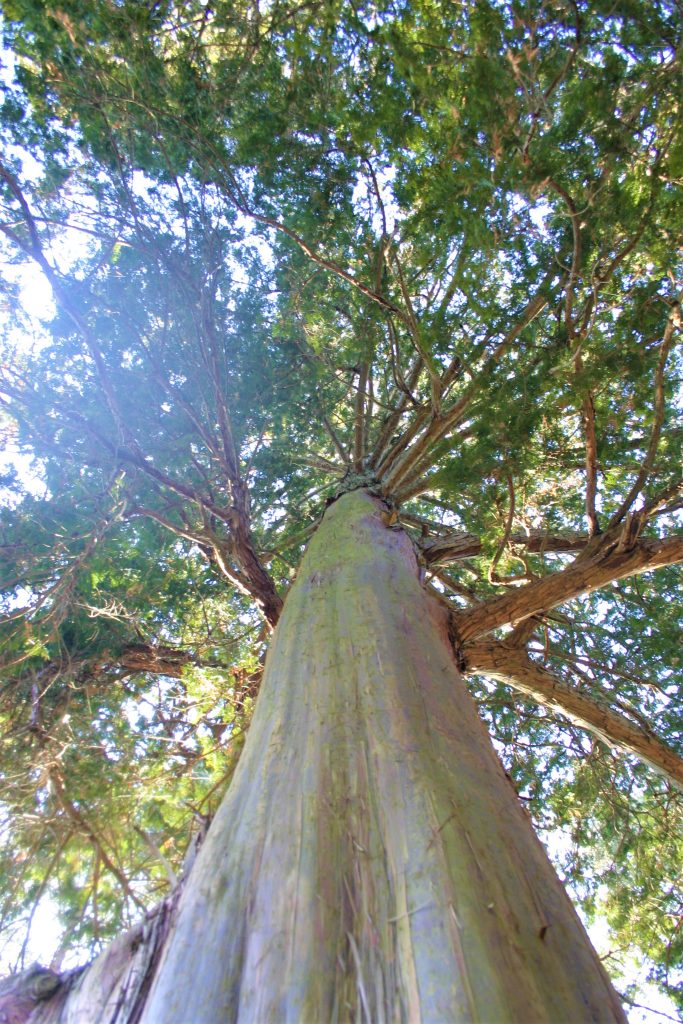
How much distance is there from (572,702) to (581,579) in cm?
81

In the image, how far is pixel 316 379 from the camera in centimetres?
574

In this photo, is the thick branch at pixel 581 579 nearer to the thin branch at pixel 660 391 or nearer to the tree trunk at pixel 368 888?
the thin branch at pixel 660 391

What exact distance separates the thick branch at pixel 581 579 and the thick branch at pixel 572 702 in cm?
31

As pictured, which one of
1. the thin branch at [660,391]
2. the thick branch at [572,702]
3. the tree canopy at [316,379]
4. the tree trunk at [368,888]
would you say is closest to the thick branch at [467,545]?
the tree canopy at [316,379]

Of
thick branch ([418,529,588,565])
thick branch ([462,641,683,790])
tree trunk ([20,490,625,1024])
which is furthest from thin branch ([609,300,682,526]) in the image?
tree trunk ([20,490,625,1024])

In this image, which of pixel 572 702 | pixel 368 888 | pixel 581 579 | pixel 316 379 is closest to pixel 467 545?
pixel 581 579

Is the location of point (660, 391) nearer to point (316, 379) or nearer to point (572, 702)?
point (572, 702)

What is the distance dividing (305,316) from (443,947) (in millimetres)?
4688

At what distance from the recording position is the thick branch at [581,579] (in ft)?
11.8

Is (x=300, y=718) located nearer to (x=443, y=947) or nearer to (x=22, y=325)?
(x=443, y=947)

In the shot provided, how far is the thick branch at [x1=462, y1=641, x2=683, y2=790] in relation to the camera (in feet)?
12.2

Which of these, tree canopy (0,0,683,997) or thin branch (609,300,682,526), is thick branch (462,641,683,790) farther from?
thin branch (609,300,682,526)

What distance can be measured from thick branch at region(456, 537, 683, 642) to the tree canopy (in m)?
0.02

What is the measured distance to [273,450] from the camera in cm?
591
